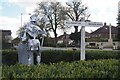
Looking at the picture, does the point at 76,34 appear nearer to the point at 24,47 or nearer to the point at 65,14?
the point at 65,14

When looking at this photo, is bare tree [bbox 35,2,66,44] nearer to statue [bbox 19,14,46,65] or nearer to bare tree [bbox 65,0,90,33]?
bare tree [bbox 65,0,90,33]

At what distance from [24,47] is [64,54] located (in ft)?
16.2

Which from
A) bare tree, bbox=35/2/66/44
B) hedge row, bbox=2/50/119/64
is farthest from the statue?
bare tree, bbox=35/2/66/44

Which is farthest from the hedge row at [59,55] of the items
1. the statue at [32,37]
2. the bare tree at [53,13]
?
the bare tree at [53,13]

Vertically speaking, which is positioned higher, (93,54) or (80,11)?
(80,11)

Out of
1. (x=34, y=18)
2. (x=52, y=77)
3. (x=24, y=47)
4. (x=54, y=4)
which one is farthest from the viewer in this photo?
(x=54, y=4)

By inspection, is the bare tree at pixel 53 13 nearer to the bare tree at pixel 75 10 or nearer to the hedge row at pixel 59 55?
the bare tree at pixel 75 10

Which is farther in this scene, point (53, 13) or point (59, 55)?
point (53, 13)

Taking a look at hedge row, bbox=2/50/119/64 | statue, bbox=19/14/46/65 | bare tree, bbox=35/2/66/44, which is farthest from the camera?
bare tree, bbox=35/2/66/44

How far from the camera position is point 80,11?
5072cm

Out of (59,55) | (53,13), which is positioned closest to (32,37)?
(59,55)

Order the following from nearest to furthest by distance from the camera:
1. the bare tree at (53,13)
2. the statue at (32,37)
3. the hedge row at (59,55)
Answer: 1. the statue at (32,37)
2. the hedge row at (59,55)
3. the bare tree at (53,13)

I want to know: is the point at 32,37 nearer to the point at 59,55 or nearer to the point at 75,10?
the point at 59,55

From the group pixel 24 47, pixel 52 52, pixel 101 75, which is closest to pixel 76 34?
pixel 52 52
